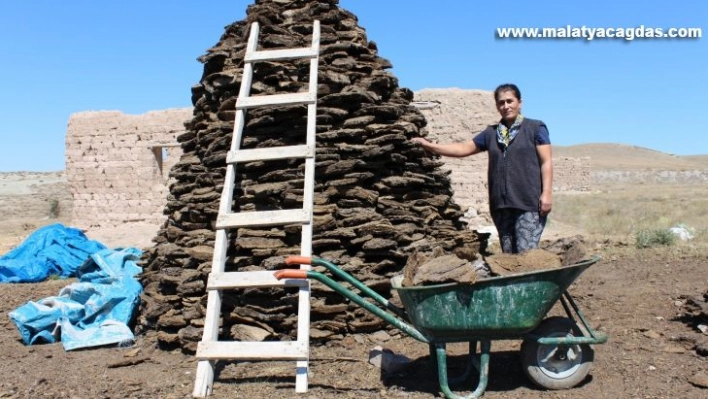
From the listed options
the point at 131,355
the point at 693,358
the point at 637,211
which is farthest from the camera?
the point at 637,211

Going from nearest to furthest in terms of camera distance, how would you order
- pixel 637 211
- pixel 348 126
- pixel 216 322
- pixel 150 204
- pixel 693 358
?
pixel 216 322
pixel 693 358
pixel 348 126
pixel 150 204
pixel 637 211

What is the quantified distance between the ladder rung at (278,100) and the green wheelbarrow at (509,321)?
1454 millimetres

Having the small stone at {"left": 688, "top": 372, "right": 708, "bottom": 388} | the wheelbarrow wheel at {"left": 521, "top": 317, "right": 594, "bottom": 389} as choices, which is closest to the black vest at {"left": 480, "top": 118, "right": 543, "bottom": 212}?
the wheelbarrow wheel at {"left": 521, "top": 317, "right": 594, "bottom": 389}

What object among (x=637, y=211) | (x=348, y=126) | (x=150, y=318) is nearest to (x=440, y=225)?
(x=348, y=126)

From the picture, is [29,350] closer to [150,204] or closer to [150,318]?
[150,318]

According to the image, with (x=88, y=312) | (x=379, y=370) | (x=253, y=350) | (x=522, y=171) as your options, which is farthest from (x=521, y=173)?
(x=88, y=312)

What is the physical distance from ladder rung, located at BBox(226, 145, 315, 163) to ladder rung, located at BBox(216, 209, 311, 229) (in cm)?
45

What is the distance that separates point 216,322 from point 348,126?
196 cm

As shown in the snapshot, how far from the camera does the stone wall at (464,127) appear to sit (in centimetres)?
1414

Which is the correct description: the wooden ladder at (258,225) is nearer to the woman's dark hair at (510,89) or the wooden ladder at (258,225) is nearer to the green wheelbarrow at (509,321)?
the green wheelbarrow at (509,321)

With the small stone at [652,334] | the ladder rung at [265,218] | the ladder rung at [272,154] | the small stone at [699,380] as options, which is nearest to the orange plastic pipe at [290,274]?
the ladder rung at [265,218]

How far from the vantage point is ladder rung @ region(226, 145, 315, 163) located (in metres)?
4.39

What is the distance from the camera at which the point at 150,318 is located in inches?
199

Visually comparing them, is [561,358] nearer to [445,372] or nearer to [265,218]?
[445,372]
